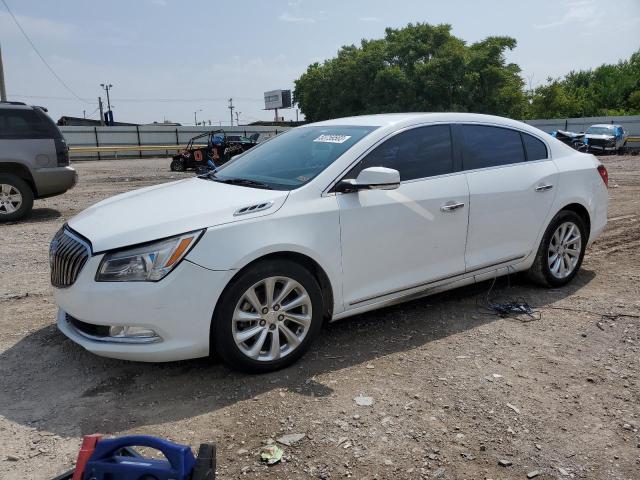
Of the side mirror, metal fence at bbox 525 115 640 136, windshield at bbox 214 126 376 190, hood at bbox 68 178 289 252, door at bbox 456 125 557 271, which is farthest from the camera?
metal fence at bbox 525 115 640 136

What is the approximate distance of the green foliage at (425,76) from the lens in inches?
1459

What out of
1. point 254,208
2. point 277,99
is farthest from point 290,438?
point 277,99

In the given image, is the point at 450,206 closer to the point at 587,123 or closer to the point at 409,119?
the point at 409,119

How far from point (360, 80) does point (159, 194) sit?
40413 mm

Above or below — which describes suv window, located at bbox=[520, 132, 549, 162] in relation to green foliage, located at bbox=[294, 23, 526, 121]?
below

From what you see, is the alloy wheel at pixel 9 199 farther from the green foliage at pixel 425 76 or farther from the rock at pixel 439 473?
the green foliage at pixel 425 76

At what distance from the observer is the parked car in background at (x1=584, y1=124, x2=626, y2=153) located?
26625 mm

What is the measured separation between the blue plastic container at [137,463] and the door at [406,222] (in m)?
1.94

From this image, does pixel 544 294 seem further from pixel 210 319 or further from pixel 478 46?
pixel 478 46

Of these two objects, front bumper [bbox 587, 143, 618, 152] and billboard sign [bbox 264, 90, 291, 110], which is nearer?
front bumper [bbox 587, 143, 618, 152]

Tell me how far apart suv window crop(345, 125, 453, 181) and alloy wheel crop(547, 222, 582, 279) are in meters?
1.51

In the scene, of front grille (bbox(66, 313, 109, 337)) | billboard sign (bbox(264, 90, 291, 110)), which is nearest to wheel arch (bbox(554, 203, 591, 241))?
front grille (bbox(66, 313, 109, 337))

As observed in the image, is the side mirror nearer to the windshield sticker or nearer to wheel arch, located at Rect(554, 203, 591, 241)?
the windshield sticker

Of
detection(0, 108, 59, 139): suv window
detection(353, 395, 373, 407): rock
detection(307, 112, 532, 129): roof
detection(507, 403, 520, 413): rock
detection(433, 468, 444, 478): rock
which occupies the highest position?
detection(0, 108, 59, 139): suv window
